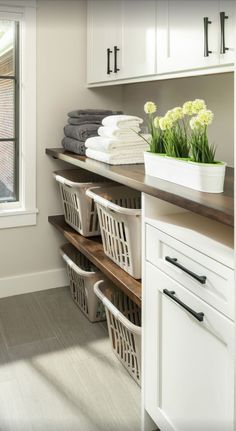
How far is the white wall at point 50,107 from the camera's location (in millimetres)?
2764

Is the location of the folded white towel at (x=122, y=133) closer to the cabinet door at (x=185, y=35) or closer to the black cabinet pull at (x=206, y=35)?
the cabinet door at (x=185, y=35)

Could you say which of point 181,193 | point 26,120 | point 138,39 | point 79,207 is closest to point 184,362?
point 181,193

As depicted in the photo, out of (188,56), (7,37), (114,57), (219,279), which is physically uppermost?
(7,37)

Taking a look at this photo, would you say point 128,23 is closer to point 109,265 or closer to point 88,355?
point 109,265

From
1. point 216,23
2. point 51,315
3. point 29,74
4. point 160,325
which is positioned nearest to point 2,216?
point 51,315

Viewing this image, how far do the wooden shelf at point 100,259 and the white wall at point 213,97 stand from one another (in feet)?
2.28

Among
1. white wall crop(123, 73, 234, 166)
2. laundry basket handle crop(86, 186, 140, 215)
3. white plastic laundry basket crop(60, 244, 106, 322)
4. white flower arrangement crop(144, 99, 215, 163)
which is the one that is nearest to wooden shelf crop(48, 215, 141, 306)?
white plastic laundry basket crop(60, 244, 106, 322)

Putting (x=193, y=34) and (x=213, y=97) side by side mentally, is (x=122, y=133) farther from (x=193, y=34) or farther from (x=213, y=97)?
(x=193, y=34)

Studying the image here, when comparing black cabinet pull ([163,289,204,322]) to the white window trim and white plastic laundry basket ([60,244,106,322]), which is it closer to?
white plastic laundry basket ([60,244,106,322])

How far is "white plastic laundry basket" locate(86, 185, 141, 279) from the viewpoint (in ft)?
6.08

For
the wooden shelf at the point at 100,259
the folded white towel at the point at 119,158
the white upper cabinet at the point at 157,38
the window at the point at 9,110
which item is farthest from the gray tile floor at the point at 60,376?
the white upper cabinet at the point at 157,38

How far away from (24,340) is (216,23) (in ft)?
5.76

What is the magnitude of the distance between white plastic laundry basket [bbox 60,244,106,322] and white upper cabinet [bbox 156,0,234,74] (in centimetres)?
116

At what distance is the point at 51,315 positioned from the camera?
8.56ft
